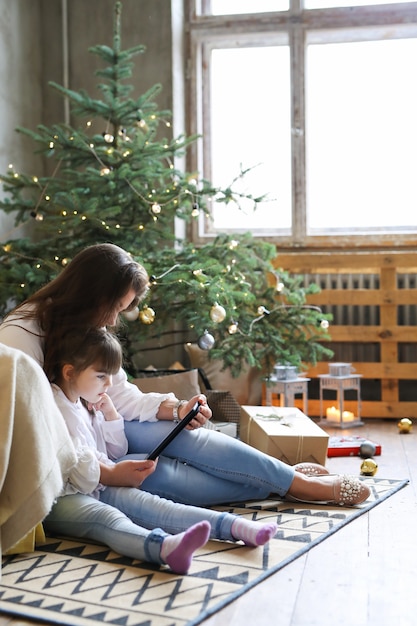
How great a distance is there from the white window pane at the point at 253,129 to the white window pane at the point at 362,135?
150mm

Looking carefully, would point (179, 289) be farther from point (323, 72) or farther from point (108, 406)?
point (323, 72)

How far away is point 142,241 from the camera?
3787mm

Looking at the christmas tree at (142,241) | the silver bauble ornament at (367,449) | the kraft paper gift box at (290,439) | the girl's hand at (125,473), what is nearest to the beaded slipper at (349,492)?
the kraft paper gift box at (290,439)

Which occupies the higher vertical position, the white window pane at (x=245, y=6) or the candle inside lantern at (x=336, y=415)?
the white window pane at (x=245, y=6)

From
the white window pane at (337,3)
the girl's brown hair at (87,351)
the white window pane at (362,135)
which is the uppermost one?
the white window pane at (337,3)

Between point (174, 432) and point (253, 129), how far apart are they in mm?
2944

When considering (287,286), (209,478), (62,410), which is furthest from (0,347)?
(287,286)

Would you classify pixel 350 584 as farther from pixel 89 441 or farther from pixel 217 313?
pixel 217 313

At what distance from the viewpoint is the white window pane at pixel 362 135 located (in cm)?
468

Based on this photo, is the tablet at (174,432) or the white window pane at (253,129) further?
the white window pane at (253,129)

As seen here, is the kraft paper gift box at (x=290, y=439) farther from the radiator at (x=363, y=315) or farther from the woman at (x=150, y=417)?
the radiator at (x=363, y=315)

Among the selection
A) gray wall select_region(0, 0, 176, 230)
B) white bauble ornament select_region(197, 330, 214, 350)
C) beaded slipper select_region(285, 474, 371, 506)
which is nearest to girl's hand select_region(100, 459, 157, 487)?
beaded slipper select_region(285, 474, 371, 506)

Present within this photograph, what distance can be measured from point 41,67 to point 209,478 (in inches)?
123

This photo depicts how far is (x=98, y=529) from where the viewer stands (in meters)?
2.02
